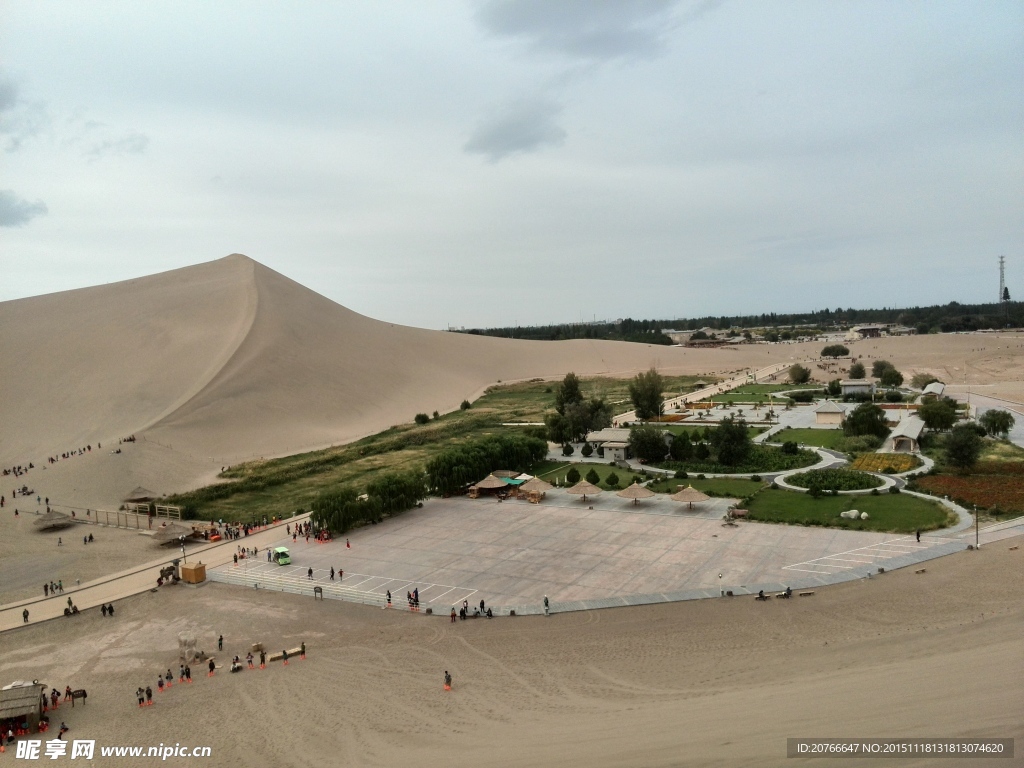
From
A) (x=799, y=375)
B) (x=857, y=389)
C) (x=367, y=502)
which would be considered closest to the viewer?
(x=367, y=502)

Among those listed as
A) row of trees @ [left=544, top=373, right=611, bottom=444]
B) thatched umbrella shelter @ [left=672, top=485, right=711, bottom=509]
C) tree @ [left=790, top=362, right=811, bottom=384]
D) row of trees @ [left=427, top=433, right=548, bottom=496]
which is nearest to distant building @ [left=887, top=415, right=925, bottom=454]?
thatched umbrella shelter @ [left=672, top=485, right=711, bottom=509]

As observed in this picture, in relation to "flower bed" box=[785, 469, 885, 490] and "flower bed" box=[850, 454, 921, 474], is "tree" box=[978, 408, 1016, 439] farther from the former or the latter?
"flower bed" box=[785, 469, 885, 490]

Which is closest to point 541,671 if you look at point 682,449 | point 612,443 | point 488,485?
point 488,485

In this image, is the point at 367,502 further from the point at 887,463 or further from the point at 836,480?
the point at 887,463

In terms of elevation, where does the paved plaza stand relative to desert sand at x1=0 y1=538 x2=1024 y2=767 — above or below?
above

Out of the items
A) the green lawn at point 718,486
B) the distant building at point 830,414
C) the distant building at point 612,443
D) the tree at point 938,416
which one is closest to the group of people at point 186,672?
the green lawn at point 718,486

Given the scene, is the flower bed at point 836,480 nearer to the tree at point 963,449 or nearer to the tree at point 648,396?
the tree at point 963,449

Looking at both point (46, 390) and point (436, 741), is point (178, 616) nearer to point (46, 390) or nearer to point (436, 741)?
point (436, 741)
